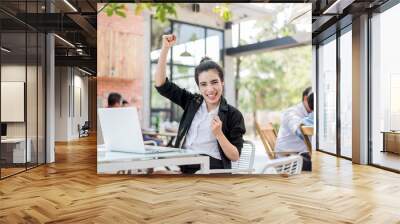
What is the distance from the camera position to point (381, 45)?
636 centimetres

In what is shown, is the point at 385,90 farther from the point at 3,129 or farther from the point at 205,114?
the point at 3,129

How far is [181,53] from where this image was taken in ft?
17.1

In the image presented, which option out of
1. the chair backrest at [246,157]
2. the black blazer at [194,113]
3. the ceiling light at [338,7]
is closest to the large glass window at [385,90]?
the ceiling light at [338,7]

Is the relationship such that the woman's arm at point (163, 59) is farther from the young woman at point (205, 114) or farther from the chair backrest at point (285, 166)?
the chair backrest at point (285, 166)

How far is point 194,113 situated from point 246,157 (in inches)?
36.2

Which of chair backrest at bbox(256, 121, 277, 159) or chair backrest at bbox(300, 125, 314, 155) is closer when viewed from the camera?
chair backrest at bbox(256, 121, 277, 159)

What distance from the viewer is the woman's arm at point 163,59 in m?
5.16

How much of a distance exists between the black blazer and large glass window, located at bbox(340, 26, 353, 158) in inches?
127

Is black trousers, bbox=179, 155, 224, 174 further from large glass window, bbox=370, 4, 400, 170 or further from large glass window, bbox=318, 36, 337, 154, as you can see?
large glass window, bbox=318, 36, 337, 154

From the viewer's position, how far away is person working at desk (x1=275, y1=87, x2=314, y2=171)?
5293 millimetres

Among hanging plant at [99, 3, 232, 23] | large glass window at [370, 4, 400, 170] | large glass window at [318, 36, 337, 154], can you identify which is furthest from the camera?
large glass window at [318, 36, 337, 154]

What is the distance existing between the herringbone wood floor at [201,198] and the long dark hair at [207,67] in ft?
4.52

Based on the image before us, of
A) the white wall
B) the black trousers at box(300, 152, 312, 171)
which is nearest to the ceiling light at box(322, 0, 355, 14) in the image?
the black trousers at box(300, 152, 312, 171)

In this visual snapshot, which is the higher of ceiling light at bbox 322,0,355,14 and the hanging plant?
ceiling light at bbox 322,0,355,14
